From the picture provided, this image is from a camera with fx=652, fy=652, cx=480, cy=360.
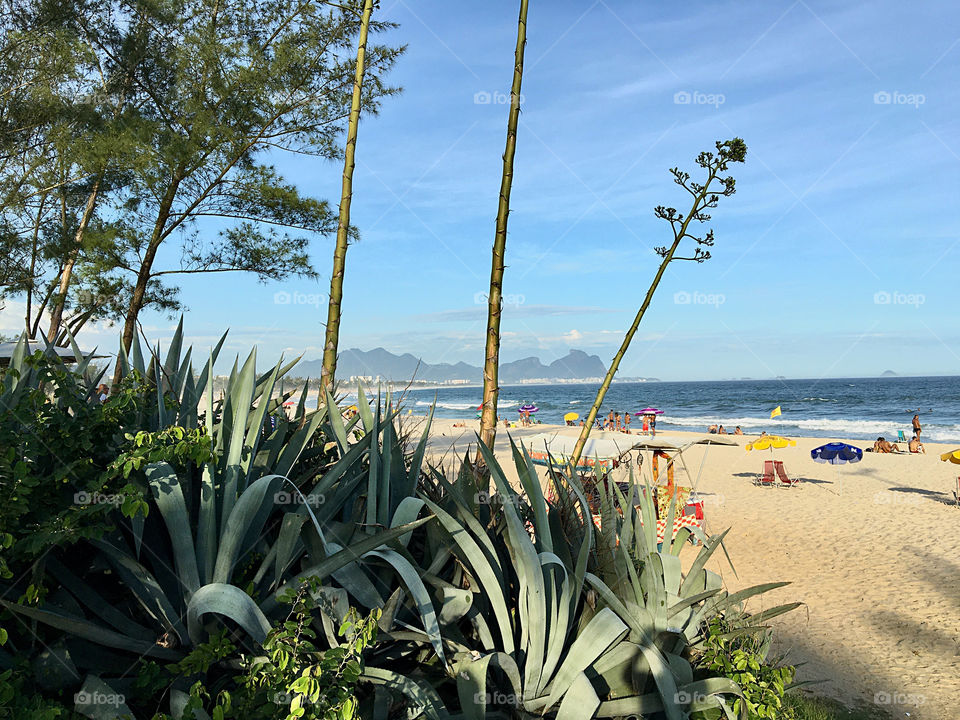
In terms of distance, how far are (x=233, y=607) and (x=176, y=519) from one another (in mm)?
376

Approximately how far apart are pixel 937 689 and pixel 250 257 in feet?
46.5

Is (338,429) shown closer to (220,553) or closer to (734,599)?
(220,553)

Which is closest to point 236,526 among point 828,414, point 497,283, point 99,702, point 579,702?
point 99,702

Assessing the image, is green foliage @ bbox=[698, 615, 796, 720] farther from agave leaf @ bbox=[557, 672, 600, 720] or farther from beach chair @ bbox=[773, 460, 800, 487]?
beach chair @ bbox=[773, 460, 800, 487]

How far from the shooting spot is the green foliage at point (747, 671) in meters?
2.15

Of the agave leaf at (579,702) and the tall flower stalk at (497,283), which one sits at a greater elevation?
the tall flower stalk at (497,283)

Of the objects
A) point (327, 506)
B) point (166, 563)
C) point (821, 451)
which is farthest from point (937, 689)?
point (821, 451)

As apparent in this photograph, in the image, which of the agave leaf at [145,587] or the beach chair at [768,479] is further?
the beach chair at [768,479]

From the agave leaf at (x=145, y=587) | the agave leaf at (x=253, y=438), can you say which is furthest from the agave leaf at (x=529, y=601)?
the agave leaf at (x=145, y=587)

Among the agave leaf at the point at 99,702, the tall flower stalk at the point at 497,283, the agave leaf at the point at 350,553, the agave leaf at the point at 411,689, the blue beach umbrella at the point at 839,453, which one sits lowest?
the blue beach umbrella at the point at 839,453

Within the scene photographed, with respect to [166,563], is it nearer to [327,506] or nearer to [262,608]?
[262,608]

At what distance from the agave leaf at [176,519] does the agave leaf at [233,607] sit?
0.19m

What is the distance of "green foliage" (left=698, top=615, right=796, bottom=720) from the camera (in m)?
2.15

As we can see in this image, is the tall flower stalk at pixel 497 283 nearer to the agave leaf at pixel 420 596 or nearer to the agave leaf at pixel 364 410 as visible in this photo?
the agave leaf at pixel 364 410
